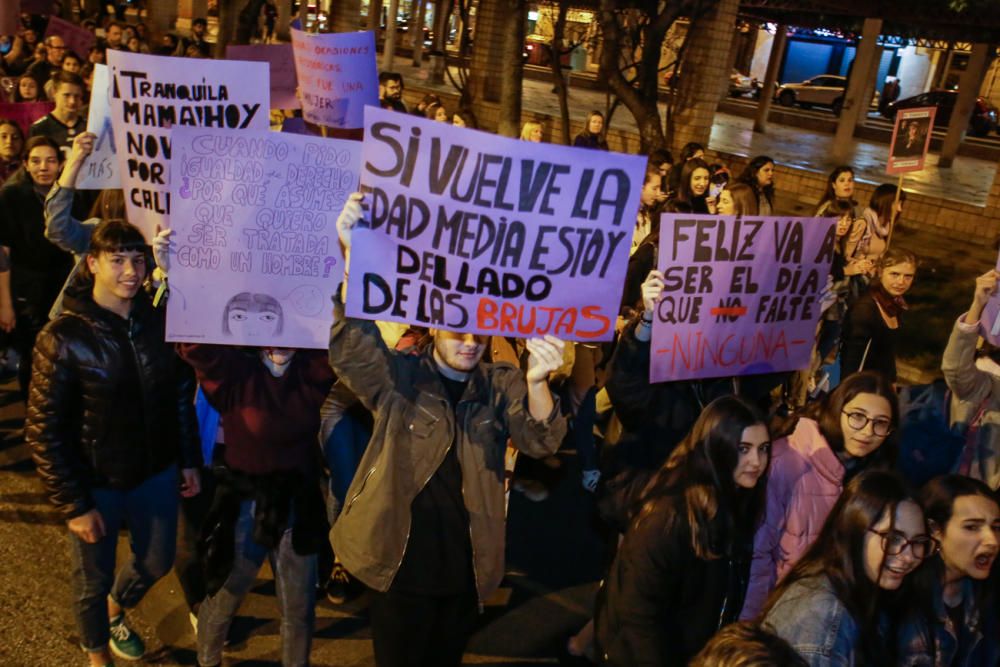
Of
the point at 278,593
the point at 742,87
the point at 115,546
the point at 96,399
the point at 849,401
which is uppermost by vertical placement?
the point at 742,87

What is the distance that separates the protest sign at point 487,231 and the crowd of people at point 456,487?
10 cm

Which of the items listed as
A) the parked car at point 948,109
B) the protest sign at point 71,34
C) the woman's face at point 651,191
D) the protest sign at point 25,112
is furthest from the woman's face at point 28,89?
the parked car at point 948,109

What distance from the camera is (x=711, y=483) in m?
3.04

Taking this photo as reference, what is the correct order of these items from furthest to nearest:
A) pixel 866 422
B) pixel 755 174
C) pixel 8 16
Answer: pixel 8 16 → pixel 755 174 → pixel 866 422

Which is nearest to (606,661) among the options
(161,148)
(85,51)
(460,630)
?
(460,630)

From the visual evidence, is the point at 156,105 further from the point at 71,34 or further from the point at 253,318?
the point at 71,34

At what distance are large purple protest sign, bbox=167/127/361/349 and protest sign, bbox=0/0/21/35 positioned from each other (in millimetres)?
7172

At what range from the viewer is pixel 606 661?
10.3ft

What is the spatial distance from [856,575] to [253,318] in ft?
7.89

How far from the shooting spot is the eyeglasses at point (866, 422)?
12.0 ft

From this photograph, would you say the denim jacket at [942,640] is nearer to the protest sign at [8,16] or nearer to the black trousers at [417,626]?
the black trousers at [417,626]

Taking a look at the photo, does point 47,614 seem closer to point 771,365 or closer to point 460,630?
point 460,630

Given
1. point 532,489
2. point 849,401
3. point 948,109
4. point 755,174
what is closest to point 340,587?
point 532,489

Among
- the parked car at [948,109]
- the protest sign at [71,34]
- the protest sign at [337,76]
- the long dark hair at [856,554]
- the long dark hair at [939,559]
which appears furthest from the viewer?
the parked car at [948,109]
